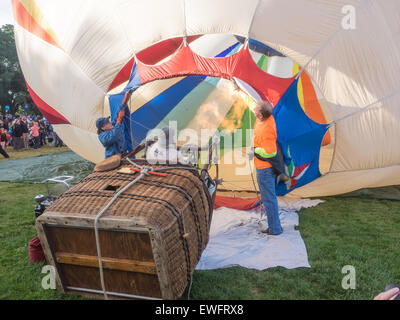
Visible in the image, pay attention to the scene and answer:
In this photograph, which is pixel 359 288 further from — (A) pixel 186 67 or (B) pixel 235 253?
(A) pixel 186 67

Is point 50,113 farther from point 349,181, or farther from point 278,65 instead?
point 349,181

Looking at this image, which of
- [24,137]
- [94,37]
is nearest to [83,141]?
[94,37]

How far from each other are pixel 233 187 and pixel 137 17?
2.61 metres

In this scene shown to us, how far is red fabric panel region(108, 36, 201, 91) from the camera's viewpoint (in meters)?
4.04

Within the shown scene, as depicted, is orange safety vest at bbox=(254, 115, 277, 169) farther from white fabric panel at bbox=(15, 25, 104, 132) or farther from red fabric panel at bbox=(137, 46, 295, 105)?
white fabric panel at bbox=(15, 25, 104, 132)

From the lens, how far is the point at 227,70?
3514mm

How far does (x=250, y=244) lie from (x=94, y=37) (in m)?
2.99

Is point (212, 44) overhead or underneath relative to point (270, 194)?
overhead

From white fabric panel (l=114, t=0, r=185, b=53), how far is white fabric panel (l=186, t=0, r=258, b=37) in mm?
215

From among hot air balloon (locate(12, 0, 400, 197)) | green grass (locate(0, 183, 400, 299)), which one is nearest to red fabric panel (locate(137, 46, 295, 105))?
hot air balloon (locate(12, 0, 400, 197))

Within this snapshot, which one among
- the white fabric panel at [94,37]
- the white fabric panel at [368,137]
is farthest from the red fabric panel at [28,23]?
the white fabric panel at [368,137]

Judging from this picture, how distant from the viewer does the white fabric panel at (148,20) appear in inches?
146

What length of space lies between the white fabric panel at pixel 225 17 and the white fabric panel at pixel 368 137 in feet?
4.73

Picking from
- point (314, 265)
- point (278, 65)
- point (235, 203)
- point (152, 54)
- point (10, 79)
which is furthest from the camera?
point (10, 79)
